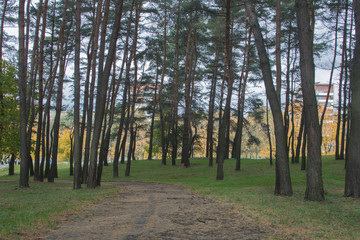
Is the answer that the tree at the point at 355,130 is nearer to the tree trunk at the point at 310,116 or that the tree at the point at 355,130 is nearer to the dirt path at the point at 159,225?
the tree trunk at the point at 310,116

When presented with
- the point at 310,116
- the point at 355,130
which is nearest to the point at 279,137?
the point at 310,116

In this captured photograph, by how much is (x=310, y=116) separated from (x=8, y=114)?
15.1m

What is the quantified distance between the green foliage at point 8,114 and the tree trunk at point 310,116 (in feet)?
47.6

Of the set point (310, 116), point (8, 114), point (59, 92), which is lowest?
point (310, 116)

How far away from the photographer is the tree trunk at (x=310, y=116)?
30.4ft

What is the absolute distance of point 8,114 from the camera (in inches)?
675

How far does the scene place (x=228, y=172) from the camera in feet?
76.0

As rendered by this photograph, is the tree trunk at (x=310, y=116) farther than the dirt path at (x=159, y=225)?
Yes

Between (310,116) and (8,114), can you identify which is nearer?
(310,116)

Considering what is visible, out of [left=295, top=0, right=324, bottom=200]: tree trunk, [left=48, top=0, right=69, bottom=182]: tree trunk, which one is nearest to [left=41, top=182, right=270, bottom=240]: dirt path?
[left=295, top=0, right=324, bottom=200]: tree trunk

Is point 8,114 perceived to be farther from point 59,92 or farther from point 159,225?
point 159,225

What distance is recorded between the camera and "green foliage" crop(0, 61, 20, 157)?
16734 mm

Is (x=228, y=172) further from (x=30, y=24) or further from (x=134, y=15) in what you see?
(x=30, y=24)

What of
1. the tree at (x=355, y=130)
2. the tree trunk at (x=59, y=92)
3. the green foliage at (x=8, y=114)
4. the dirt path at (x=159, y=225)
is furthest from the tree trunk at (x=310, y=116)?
the green foliage at (x=8, y=114)
